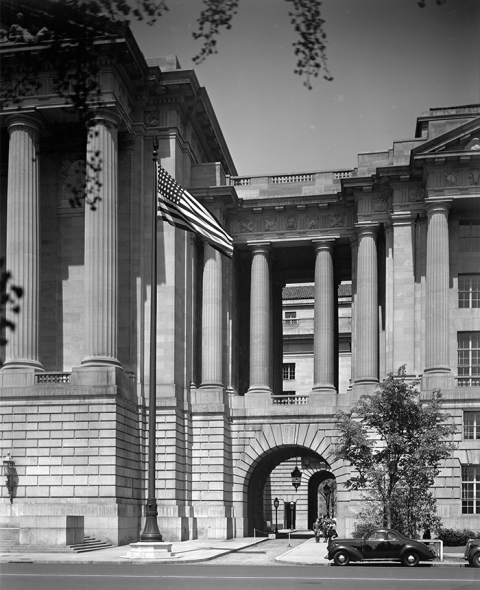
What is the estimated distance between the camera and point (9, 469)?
4600 centimetres

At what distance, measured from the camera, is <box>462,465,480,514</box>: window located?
53.3m

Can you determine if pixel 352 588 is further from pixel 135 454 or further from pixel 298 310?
pixel 298 310

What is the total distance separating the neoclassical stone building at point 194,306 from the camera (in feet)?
153

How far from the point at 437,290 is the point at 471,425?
7759 mm

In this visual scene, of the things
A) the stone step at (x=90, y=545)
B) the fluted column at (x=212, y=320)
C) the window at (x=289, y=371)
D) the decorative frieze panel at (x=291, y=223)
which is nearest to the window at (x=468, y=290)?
the decorative frieze panel at (x=291, y=223)

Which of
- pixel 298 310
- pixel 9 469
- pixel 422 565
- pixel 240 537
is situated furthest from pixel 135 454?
pixel 298 310

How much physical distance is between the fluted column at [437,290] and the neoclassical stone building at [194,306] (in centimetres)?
9

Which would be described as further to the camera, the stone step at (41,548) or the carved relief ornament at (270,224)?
the carved relief ornament at (270,224)

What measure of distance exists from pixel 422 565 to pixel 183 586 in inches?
571

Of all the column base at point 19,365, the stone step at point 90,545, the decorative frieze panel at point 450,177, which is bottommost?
the stone step at point 90,545

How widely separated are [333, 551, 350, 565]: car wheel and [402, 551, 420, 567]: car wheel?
2.06 meters

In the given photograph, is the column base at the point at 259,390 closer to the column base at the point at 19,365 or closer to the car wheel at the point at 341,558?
the column base at the point at 19,365

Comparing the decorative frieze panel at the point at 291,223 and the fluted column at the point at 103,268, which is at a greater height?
the decorative frieze panel at the point at 291,223

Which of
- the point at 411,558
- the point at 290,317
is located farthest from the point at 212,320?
the point at 290,317
